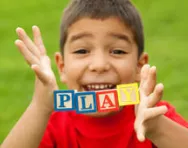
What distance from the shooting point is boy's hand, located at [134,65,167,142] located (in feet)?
10.1

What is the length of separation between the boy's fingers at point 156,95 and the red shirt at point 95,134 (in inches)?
18.5

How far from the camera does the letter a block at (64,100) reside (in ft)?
10.5

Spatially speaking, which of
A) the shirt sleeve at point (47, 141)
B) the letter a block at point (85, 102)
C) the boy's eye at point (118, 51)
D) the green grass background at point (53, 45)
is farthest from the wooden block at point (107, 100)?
the green grass background at point (53, 45)

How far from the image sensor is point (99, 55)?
3418 mm

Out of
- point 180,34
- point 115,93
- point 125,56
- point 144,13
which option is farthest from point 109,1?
point 144,13

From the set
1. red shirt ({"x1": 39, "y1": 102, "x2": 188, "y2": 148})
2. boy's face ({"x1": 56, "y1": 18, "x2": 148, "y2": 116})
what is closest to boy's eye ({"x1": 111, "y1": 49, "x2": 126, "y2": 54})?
boy's face ({"x1": 56, "y1": 18, "x2": 148, "y2": 116})

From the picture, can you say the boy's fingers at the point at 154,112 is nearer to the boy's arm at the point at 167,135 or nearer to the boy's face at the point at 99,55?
the boy's arm at the point at 167,135

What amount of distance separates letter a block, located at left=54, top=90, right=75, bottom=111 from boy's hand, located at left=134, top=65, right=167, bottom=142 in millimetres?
260

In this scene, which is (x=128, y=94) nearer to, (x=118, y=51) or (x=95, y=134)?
(x=118, y=51)

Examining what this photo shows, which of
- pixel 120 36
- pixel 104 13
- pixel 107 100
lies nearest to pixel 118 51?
pixel 120 36

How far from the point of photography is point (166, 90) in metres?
5.58

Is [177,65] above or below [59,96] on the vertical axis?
above

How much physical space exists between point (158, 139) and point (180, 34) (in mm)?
3400

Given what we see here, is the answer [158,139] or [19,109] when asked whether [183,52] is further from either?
[158,139]
